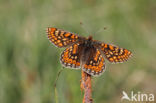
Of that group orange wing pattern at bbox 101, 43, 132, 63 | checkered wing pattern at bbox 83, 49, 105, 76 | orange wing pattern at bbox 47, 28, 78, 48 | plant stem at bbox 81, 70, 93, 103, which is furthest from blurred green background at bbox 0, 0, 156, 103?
plant stem at bbox 81, 70, 93, 103

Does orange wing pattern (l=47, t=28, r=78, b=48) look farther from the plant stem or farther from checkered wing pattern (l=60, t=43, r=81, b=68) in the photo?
the plant stem

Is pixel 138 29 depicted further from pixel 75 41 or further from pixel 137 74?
pixel 75 41

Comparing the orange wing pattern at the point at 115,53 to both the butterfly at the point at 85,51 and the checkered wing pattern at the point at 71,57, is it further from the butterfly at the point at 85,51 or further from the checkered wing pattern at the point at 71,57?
the checkered wing pattern at the point at 71,57

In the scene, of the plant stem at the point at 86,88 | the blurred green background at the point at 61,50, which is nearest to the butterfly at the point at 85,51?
the blurred green background at the point at 61,50

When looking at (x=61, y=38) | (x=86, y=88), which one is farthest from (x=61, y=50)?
(x=86, y=88)

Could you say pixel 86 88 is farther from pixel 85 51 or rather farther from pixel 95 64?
pixel 85 51

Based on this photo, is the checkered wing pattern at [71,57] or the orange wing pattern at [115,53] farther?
the orange wing pattern at [115,53]
